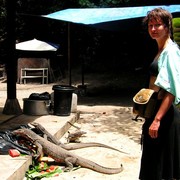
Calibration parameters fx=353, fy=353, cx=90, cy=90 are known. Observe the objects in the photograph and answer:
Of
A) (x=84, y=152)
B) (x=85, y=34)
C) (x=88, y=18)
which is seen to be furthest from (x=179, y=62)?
(x=85, y=34)

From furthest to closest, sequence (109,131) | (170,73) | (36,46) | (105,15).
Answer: (36,46) → (105,15) → (109,131) → (170,73)

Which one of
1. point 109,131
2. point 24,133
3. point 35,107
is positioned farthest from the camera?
point 35,107

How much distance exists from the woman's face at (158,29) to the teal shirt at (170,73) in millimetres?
122

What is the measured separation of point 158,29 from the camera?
246 centimetres

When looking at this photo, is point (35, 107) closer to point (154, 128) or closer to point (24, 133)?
point (24, 133)

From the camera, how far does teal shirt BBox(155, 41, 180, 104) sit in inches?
92.7

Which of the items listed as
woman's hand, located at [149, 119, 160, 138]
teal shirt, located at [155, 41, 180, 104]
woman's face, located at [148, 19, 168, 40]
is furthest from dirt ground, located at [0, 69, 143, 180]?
woman's face, located at [148, 19, 168, 40]

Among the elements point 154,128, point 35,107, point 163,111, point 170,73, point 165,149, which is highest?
point 170,73

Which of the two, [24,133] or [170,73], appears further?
[24,133]

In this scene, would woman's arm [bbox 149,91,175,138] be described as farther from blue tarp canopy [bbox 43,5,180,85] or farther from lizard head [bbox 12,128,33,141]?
blue tarp canopy [bbox 43,5,180,85]

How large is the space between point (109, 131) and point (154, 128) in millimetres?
4457

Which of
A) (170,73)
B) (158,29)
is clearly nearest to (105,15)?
(158,29)

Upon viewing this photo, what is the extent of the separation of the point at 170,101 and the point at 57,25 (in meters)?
16.6

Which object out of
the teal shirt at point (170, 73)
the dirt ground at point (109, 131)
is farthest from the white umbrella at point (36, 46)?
the teal shirt at point (170, 73)
